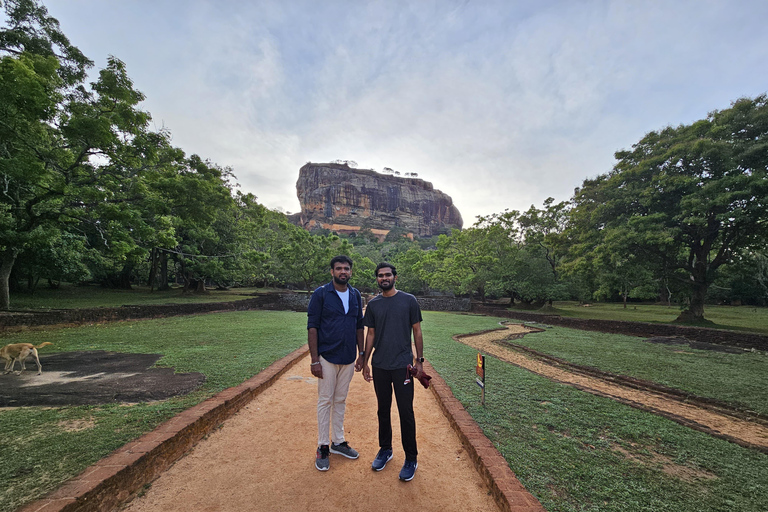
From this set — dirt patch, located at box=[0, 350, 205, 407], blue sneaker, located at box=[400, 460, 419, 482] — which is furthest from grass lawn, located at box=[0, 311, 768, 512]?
blue sneaker, located at box=[400, 460, 419, 482]

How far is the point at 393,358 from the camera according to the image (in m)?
2.55

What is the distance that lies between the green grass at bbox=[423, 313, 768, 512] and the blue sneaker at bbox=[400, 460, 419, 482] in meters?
0.78

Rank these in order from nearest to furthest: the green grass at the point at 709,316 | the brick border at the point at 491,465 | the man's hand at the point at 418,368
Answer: the brick border at the point at 491,465
the man's hand at the point at 418,368
the green grass at the point at 709,316

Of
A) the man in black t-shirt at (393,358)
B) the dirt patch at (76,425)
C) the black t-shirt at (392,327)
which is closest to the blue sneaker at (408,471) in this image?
the man in black t-shirt at (393,358)

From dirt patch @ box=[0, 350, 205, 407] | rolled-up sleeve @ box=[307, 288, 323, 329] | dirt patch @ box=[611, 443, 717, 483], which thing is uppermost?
rolled-up sleeve @ box=[307, 288, 323, 329]

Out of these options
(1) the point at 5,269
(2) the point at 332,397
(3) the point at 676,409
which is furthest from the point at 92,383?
(1) the point at 5,269

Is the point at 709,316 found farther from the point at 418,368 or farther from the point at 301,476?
the point at 301,476

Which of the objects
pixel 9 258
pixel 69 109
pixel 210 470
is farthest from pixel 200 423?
pixel 9 258

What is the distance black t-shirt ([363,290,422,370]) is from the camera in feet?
8.40

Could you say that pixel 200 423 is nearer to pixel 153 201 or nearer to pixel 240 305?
pixel 153 201

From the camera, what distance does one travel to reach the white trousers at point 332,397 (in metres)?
2.65

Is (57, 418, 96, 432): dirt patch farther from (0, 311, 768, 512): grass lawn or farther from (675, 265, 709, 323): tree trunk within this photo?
(675, 265, 709, 323): tree trunk

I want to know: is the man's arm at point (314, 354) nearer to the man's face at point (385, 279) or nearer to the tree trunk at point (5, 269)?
the man's face at point (385, 279)

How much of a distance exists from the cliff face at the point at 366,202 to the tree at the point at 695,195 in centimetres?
7894
